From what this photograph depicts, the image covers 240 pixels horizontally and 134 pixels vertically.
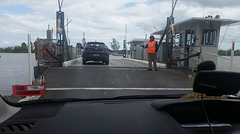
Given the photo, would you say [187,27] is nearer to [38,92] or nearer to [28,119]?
[38,92]

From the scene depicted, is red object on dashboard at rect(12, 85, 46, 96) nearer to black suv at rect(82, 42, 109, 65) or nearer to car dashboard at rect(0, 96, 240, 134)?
car dashboard at rect(0, 96, 240, 134)

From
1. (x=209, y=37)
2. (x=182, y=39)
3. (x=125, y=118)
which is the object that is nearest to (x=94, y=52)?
(x=182, y=39)

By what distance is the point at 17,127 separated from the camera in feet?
5.30

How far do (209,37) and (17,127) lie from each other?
12590 millimetres

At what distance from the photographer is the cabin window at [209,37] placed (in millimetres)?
12008

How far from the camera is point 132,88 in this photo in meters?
6.19

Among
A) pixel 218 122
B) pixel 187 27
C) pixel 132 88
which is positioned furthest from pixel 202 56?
pixel 218 122

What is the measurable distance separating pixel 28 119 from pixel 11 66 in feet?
7.44

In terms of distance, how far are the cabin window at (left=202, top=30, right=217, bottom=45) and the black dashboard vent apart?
12.2 meters

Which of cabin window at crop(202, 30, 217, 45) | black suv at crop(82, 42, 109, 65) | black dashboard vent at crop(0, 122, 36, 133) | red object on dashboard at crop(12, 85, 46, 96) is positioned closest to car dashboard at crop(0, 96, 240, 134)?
black dashboard vent at crop(0, 122, 36, 133)

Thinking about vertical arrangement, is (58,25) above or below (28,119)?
above

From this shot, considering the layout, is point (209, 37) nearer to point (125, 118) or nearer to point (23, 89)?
point (23, 89)

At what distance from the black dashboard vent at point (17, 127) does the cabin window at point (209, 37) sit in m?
12.2

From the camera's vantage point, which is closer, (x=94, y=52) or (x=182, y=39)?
(x=182, y=39)
